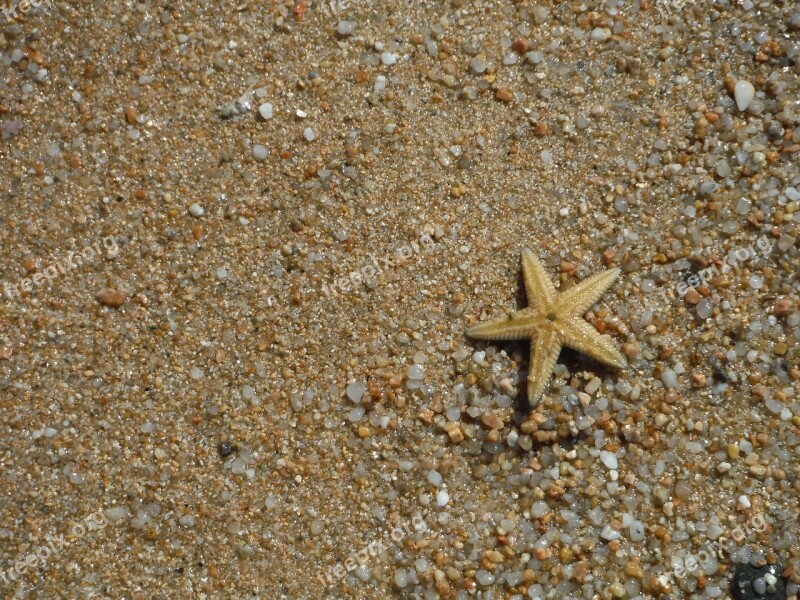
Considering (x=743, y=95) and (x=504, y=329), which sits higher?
(x=743, y=95)

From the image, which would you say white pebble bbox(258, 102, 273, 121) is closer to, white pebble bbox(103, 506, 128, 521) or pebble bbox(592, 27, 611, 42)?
pebble bbox(592, 27, 611, 42)

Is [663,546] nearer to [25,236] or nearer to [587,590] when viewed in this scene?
[587,590]

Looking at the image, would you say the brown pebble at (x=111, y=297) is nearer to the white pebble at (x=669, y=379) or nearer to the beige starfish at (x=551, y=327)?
the beige starfish at (x=551, y=327)

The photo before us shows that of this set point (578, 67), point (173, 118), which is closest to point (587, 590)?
point (578, 67)

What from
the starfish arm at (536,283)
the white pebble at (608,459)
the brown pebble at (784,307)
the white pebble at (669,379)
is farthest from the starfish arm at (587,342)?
the brown pebble at (784,307)

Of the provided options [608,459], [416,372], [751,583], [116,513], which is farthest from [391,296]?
[751,583]

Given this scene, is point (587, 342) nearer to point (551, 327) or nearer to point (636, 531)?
point (551, 327)

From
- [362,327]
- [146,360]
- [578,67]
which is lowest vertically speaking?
[146,360]
